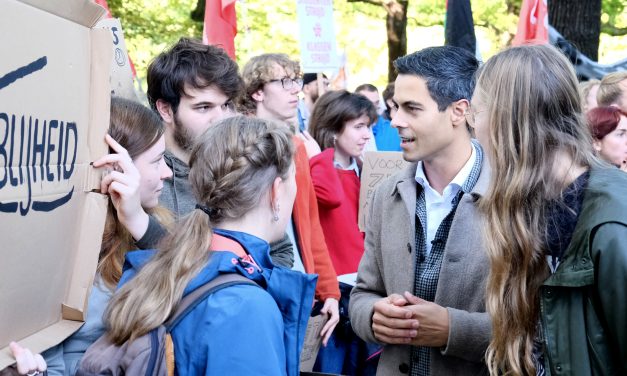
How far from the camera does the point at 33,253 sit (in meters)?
1.99

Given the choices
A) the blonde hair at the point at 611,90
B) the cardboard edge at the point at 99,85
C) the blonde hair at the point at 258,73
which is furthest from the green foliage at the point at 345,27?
the cardboard edge at the point at 99,85

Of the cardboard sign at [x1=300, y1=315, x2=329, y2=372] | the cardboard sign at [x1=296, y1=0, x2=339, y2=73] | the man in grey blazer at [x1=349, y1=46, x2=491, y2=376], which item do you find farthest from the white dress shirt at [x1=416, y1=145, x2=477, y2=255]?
the cardboard sign at [x1=296, y1=0, x2=339, y2=73]

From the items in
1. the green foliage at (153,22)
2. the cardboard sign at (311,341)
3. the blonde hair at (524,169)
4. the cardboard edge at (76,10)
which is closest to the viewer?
the cardboard edge at (76,10)

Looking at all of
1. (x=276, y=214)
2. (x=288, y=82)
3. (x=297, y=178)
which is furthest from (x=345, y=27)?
(x=276, y=214)

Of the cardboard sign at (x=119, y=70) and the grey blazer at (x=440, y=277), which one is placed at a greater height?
the cardboard sign at (x=119, y=70)

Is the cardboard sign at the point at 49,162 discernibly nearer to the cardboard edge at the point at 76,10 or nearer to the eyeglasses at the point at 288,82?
the cardboard edge at the point at 76,10

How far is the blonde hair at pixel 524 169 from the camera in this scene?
2.23 meters

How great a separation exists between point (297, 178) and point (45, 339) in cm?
228

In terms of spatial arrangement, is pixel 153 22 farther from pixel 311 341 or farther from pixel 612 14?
pixel 311 341

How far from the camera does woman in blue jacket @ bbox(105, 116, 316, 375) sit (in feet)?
6.88

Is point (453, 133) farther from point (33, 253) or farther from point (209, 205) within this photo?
point (33, 253)

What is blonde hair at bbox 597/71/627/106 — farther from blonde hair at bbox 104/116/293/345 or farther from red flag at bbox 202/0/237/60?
blonde hair at bbox 104/116/293/345

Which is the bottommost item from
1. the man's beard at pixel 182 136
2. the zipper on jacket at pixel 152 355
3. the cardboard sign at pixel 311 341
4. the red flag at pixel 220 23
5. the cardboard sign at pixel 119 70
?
the cardboard sign at pixel 311 341

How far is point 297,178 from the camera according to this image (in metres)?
4.27
